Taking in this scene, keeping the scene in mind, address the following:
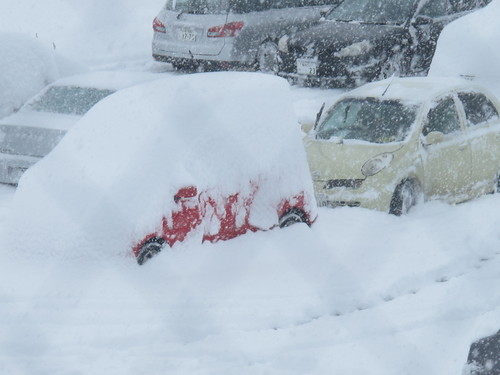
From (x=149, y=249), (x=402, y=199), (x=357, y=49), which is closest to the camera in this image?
(x=149, y=249)

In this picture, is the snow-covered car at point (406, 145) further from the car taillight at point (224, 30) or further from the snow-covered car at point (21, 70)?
the car taillight at point (224, 30)

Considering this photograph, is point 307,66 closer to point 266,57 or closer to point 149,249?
point 266,57

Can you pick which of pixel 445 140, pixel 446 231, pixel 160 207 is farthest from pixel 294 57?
pixel 160 207

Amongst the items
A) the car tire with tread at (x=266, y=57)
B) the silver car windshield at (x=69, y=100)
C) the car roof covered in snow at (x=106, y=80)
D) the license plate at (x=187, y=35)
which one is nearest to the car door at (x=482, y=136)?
the car roof covered in snow at (x=106, y=80)

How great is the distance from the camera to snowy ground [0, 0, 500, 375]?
232 inches

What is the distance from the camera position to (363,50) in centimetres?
1373

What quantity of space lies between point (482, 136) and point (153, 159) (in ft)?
13.8

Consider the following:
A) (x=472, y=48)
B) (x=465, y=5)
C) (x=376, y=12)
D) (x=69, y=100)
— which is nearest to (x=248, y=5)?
(x=376, y=12)

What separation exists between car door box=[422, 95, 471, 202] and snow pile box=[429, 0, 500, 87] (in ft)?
9.63

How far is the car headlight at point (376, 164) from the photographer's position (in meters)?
9.10

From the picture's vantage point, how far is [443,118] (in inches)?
384

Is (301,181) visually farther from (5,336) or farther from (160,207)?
(5,336)

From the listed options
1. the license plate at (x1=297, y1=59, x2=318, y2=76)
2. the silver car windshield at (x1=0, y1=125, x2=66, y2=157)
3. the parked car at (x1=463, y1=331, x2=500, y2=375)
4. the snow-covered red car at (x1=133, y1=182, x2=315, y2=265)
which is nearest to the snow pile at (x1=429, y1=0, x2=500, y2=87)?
the license plate at (x1=297, y1=59, x2=318, y2=76)

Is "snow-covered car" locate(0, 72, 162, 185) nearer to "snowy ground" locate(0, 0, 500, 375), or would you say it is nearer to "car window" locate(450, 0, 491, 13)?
"snowy ground" locate(0, 0, 500, 375)
